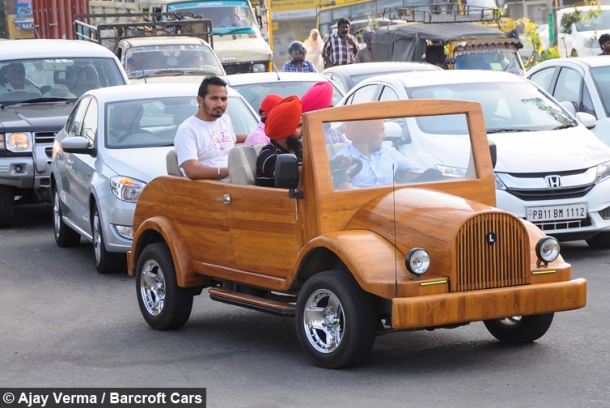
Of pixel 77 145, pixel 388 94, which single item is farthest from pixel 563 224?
pixel 77 145

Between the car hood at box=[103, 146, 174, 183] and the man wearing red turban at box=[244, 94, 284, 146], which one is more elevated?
the man wearing red turban at box=[244, 94, 284, 146]

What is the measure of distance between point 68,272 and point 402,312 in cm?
530

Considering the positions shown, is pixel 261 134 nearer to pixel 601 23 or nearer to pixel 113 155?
pixel 113 155

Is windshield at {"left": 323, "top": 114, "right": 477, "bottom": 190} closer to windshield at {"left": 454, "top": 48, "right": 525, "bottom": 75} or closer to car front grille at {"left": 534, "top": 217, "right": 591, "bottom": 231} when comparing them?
car front grille at {"left": 534, "top": 217, "right": 591, "bottom": 231}

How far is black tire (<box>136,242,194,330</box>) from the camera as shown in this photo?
7.88m

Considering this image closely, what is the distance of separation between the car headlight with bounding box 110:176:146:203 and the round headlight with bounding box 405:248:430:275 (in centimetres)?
442

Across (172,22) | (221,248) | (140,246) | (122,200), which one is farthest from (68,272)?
(172,22)

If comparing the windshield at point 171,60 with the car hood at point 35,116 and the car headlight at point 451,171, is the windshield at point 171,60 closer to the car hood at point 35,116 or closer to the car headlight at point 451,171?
the car hood at point 35,116

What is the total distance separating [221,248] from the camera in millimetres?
7520

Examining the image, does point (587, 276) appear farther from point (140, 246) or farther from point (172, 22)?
point (172, 22)

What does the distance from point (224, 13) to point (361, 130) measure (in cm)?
2170

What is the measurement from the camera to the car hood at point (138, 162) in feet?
33.5

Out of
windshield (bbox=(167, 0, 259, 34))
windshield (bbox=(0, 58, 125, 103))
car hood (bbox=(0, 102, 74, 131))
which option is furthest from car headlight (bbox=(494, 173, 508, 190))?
windshield (bbox=(167, 0, 259, 34))

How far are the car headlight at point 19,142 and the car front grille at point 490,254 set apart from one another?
8165mm
